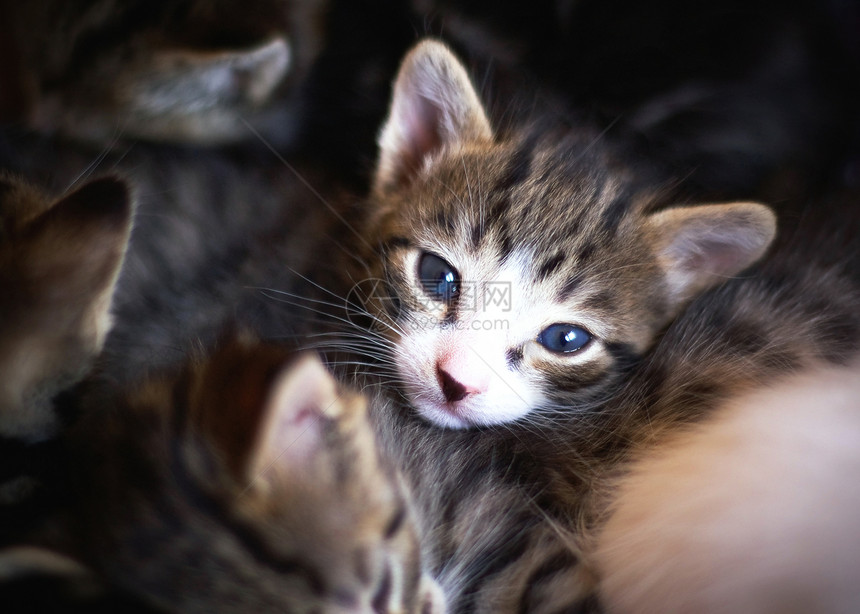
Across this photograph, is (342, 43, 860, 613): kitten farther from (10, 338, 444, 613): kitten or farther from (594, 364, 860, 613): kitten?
(10, 338, 444, 613): kitten

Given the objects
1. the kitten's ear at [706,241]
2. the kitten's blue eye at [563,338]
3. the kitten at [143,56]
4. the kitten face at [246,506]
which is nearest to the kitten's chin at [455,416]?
the kitten's blue eye at [563,338]

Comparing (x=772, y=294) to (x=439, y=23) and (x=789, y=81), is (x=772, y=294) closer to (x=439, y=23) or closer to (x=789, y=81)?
(x=789, y=81)

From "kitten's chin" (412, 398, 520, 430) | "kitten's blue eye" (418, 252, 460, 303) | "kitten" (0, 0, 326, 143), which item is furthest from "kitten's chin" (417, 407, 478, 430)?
"kitten" (0, 0, 326, 143)

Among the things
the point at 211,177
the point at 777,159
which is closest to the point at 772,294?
the point at 777,159

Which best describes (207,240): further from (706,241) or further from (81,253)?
(706,241)

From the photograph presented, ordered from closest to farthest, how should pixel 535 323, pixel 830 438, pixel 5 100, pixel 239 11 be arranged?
pixel 830 438, pixel 535 323, pixel 239 11, pixel 5 100

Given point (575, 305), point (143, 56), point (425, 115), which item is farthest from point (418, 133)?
point (143, 56)
